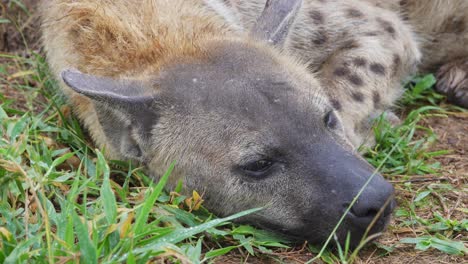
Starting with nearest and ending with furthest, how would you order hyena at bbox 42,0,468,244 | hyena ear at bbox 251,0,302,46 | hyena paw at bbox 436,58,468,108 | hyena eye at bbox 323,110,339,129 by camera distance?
hyena at bbox 42,0,468,244 < hyena eye at bbox 323,110,339,129 < hyena ear at bbox 251,0,302,46 < hyena paw at bbox 436,58,468,108

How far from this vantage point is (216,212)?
3238mm

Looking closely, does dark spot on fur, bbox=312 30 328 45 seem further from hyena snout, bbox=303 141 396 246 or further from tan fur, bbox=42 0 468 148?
hyena snout, bbox=303 141 396 246

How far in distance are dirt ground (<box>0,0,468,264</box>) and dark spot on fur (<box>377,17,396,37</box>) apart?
54 cm

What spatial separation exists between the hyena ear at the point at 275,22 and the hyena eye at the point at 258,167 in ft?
2.22

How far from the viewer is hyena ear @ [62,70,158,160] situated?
3.09m

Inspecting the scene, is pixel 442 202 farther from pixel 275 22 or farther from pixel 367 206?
pixel 275 22

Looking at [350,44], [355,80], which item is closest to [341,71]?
[355,80]

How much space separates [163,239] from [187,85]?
76cm

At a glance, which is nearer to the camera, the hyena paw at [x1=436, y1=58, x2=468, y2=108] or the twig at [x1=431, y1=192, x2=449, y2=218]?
the twig at [x1=431, y1=192, x2=449, y2=218]

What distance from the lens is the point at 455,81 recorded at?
15.3ft

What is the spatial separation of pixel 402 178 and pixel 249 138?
3.30 feet

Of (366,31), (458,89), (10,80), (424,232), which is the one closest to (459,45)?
(458,89)

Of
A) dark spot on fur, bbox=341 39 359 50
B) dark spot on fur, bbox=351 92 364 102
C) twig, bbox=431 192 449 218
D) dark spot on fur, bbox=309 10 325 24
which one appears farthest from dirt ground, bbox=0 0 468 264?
dark spot on fur, bbox=309 10 325 24

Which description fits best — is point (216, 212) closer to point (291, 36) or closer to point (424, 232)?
point (424, 232)
